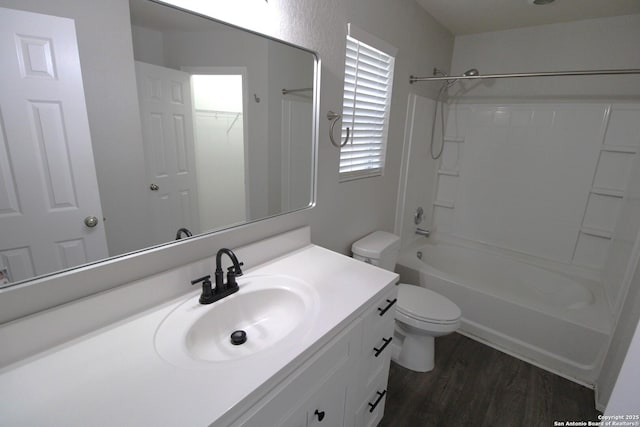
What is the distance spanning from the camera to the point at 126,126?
917 millimetres

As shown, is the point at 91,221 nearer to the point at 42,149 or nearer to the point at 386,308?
the point at 42,149

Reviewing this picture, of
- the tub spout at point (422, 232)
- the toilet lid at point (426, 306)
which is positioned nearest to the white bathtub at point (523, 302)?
the tub spout at point (422, 232)

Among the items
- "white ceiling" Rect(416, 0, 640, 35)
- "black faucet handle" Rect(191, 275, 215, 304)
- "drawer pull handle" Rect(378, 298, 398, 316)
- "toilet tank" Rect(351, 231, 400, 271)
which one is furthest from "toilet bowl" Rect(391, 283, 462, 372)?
"white ceiling" Rect(416, 0, 640, 35)

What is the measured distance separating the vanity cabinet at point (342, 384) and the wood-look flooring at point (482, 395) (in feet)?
0.90

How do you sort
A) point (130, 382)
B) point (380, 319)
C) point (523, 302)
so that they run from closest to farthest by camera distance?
point (130, 382)
point (380, 319)
point (523, 302)

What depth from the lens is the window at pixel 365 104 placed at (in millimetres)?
1662

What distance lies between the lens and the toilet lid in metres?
1.78

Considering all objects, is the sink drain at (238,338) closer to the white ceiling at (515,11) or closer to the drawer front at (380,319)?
the drawer front at (380,319)

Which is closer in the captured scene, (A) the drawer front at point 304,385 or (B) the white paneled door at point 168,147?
(A) the drawer front at point 304,385

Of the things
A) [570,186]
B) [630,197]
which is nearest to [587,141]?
[570,186]

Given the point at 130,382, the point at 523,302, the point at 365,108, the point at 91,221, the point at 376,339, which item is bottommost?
the point at 523,302

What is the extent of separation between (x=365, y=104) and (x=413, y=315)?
1.30 meters

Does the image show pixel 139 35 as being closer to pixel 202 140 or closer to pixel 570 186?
pixel 202 140

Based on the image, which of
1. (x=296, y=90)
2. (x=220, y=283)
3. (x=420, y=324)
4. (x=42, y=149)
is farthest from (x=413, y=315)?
A: (x=42, y=149)
